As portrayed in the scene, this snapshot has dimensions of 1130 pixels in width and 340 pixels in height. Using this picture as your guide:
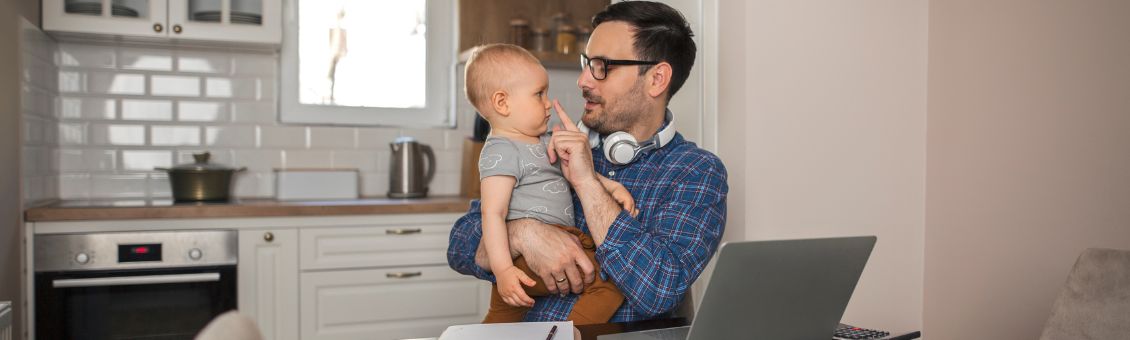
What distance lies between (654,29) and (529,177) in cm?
44

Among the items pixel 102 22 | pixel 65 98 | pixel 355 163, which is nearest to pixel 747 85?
pixel 355 163

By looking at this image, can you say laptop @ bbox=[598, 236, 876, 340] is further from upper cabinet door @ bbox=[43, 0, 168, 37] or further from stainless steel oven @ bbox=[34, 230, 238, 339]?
upper cabinet door @ bbox=[43, 0, 168, 37]

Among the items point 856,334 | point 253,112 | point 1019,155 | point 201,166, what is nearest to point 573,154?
point 856,334

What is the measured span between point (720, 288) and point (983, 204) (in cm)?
148

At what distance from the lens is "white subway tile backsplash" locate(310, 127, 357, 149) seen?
356cm

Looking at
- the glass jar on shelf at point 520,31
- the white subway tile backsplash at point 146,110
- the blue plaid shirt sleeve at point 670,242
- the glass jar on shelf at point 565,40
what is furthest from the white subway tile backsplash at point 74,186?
the blue plaid shirt sleeve at point 670,242

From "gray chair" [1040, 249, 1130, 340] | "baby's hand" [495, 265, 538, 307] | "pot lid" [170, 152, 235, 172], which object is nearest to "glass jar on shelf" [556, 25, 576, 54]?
"pot lid" [170, 152, 235, 172]

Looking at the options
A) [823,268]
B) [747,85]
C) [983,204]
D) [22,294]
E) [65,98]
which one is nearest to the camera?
[823,268]

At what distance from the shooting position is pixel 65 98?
325 centimetres

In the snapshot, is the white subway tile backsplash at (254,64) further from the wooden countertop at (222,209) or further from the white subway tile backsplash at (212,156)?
the wooden countertop at (222,209)

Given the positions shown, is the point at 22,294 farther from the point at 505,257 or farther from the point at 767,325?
the point at 767,325

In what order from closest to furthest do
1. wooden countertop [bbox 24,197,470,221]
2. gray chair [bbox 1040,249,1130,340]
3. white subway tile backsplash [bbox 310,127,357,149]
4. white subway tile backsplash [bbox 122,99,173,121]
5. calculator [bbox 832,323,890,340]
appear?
1. calculator [bbox 832,323,890,340]
2. gray chair [bbox 1040,249,1130,340]
3. wooden countertop [bbox 24,197,470,221]
4. white subway tile backsplash [bbox 122,99,173,121]
5. white subway tile backsplash [bbox 310,127,357,149]

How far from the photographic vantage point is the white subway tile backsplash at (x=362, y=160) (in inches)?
141

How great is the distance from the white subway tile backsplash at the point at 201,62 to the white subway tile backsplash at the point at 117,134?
291 mm
